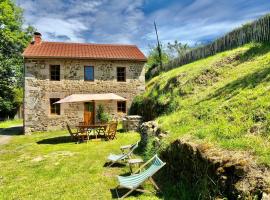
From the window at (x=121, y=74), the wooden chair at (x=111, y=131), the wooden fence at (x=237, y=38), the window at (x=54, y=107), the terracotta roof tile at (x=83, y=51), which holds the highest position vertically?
the terracotta roof tile at (x=83, y=51)

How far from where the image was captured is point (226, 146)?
512cm

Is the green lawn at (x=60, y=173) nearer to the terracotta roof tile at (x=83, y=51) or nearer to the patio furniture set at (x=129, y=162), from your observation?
the patio furniture set at (x=129, y=162)

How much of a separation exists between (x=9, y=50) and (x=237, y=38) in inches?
876

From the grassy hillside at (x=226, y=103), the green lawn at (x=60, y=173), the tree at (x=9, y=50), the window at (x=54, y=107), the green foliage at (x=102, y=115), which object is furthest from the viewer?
the tree at (x=9, y=50)

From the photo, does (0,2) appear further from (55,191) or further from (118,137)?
(55,191)

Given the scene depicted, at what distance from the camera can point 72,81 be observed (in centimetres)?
1956

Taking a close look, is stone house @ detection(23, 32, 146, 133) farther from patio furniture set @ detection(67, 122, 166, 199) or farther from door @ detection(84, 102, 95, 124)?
patio furniture set @ detection(67, 122, 166, 199)

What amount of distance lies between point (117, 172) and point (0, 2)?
24691mm

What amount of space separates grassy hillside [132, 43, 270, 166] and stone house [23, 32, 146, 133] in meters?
5.25

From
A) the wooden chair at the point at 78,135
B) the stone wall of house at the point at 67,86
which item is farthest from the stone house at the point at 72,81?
the wooden chair at the point at 78,135

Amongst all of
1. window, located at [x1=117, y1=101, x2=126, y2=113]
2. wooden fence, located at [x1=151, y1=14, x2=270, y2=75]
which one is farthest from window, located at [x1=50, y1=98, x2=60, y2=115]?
wooden fence, located at [x1=151, y1=14, x2=270, y2=75]

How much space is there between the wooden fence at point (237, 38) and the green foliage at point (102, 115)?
22.0 feet

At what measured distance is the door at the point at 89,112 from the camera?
1978cm

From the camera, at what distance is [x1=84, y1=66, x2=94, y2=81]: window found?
65.3 ft
